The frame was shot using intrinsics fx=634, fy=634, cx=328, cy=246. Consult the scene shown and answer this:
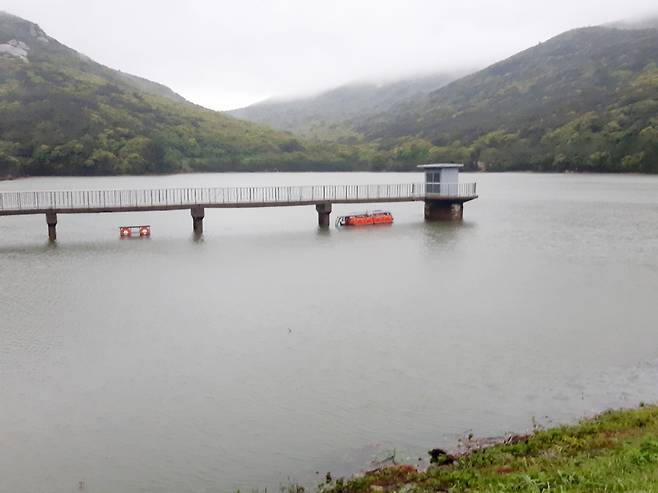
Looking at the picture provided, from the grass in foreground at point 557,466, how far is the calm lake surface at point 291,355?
105cm

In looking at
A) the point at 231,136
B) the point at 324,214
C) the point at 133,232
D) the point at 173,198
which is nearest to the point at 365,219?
the point at 324,214

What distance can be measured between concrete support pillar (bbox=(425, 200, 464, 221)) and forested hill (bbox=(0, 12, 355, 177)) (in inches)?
3568

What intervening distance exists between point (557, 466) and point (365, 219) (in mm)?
37808

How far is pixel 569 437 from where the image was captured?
1048 cm

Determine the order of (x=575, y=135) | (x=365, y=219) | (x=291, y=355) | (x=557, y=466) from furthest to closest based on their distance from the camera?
(x=575, y=135), (x=365, y=219), (x=291, y=355), (x=557, y=466)

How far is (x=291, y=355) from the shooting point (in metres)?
16.8

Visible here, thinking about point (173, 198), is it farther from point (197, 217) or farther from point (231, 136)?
point (231, 136)

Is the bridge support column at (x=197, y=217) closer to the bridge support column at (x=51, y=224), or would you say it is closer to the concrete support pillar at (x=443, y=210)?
the bridge support column at (x=51, y=224)

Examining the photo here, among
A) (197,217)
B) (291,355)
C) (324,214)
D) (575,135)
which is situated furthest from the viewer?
(575,135)

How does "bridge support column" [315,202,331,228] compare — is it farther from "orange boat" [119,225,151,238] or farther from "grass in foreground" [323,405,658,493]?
"grass in foreground" [323,405,658,493]

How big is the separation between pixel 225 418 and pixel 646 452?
7.63 meters

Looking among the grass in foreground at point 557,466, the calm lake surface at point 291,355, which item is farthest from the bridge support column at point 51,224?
the grass in foreground at point 557,466

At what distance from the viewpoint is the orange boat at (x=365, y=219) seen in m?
45.9

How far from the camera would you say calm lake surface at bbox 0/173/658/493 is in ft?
37.3
